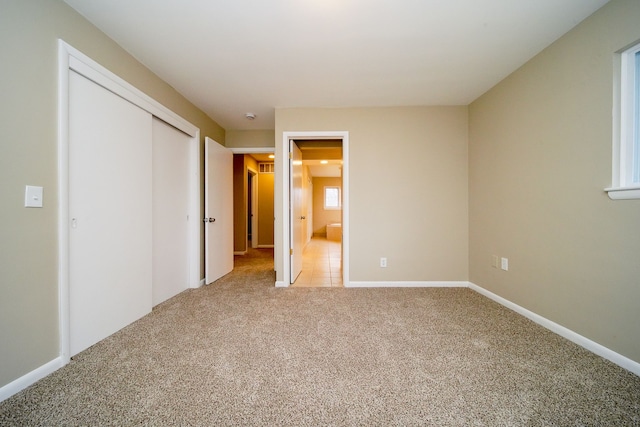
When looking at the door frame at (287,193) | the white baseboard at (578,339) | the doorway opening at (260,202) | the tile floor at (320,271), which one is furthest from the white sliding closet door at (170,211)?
the white baseboard at (578,339)

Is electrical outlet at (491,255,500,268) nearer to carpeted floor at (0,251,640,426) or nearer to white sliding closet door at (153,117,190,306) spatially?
carpeted floor at (0,251,640,426)

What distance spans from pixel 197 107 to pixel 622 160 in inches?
156

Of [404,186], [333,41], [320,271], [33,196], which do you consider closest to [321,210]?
[320,271]

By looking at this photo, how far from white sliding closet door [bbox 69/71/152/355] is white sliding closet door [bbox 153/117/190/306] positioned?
234mm

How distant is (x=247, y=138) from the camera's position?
395 centimetres

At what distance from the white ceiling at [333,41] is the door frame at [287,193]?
0.48 metres

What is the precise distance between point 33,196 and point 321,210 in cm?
837

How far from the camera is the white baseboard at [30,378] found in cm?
122

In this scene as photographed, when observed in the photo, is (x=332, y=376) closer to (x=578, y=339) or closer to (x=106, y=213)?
(x=578, y=339)

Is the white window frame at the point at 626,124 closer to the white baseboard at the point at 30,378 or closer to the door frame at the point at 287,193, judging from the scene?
the door frame at the point at 287,193

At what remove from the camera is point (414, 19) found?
1.67 meters

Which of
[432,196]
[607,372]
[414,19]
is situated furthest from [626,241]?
[414,19]

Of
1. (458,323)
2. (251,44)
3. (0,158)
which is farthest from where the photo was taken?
(458,323)

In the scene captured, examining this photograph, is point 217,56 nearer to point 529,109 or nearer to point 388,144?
point 388,144
